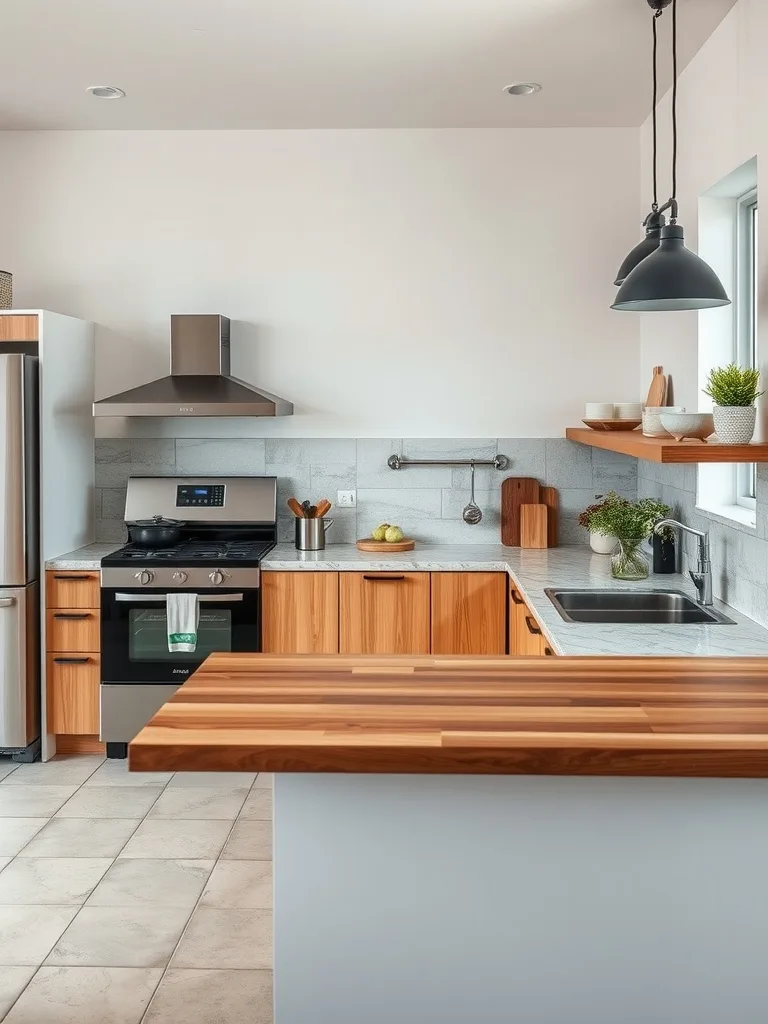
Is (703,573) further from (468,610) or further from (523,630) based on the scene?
(468,610)

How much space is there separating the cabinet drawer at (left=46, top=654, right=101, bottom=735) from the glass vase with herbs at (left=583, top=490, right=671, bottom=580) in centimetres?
230

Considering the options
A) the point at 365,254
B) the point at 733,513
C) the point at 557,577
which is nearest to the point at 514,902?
the point at 733,513

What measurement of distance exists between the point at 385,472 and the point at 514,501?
0.65 meters

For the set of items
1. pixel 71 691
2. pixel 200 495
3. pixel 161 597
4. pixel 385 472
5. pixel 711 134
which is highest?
pixel 711 134

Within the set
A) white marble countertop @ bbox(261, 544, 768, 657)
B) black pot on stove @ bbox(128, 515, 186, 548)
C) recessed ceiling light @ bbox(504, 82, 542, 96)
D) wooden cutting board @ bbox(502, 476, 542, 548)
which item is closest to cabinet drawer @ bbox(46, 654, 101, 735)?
black pot on stove @ bbox(128, 515, 186, 548)

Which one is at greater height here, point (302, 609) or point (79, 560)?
point (79, 560)

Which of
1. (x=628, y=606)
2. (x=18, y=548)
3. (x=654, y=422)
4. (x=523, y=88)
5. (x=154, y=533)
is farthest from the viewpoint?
(x=154, y=533)

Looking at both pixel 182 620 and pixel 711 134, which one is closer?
A: pixel 711 134

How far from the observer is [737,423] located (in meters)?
2.92

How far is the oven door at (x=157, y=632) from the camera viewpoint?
4438 mm

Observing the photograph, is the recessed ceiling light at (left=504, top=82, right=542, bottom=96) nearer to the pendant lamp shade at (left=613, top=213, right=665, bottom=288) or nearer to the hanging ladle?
the pendant lamp shade at (left=613, top=213, right=665, bottom=288)

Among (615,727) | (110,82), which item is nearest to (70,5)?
(110,82)

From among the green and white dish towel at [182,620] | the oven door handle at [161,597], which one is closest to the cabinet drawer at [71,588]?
the oven door handle at [161,597]

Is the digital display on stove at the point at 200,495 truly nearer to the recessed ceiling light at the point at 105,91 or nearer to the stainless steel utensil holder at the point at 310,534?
the stainless steel utensil holder at the point at 310,534
